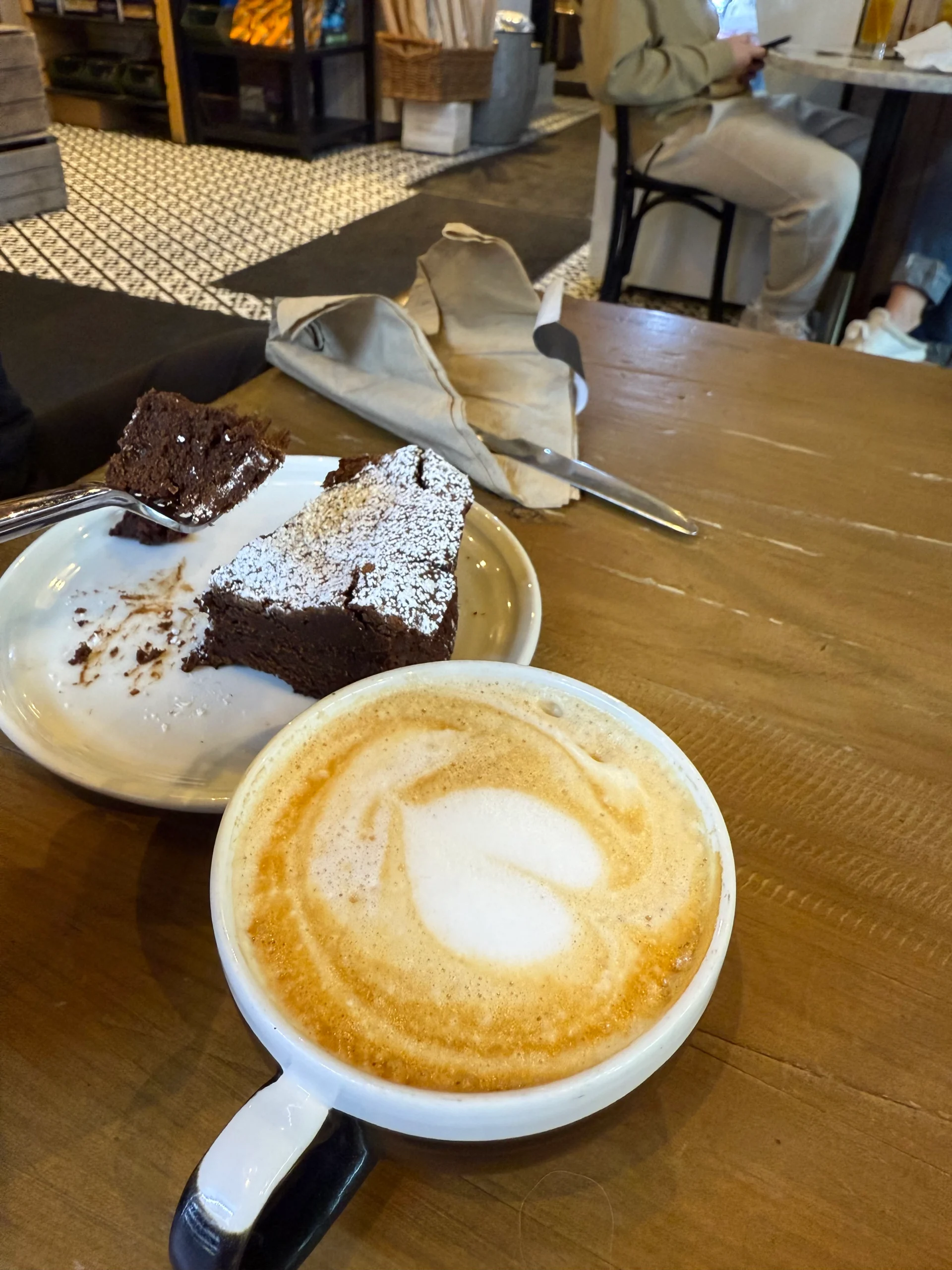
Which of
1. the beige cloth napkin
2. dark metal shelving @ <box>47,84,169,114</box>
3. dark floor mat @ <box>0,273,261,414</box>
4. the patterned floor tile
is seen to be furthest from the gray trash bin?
the beige cloth napkin

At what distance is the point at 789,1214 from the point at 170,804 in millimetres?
373

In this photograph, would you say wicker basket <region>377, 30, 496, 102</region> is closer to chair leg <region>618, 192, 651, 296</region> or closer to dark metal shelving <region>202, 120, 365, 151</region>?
dark metal shelving <region>202, 120, 365, 151</region>

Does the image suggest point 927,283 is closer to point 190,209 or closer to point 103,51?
point 190,209

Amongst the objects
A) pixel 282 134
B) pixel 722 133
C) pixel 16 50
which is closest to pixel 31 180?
pixel 16 50

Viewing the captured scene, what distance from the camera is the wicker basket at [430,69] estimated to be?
13.2 feet

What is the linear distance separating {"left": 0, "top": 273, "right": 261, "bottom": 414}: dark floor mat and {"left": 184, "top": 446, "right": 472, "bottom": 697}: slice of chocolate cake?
1236mm

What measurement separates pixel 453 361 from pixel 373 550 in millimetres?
489

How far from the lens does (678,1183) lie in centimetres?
38

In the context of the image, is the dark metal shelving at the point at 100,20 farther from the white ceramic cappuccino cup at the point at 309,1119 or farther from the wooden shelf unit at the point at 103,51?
the white ceramic cappuccino cup at the point at 309,1119

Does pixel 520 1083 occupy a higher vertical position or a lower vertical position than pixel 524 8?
lower

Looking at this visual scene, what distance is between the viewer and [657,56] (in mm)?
2289

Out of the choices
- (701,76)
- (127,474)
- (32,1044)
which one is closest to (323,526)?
(127,474)

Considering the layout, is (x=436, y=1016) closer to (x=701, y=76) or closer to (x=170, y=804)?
(x=170, y=804)

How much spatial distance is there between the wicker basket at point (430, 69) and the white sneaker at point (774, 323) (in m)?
2.53
